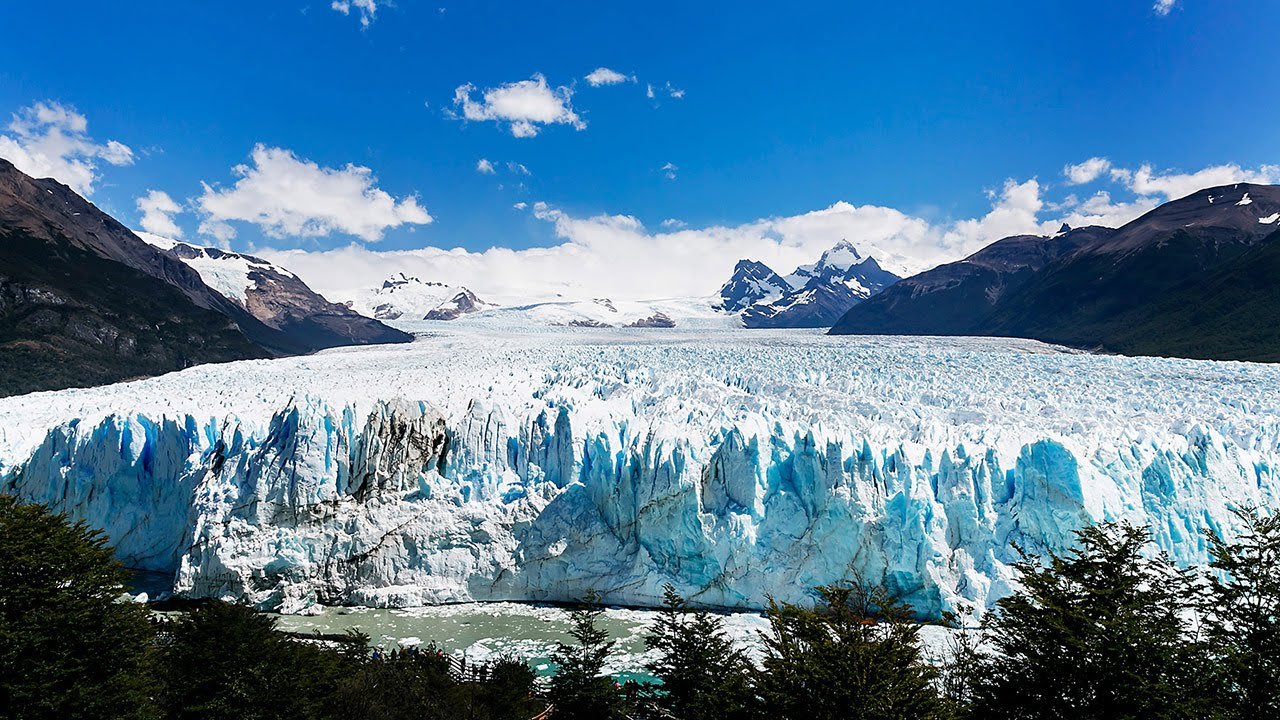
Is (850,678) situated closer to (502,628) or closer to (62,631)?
(62,631)

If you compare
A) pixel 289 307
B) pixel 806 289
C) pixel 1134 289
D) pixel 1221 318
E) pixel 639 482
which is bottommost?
pixel 639 482

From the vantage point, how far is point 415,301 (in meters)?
180

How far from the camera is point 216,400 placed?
26.9 meters

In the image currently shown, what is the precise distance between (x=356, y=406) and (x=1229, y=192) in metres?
Answer: 122

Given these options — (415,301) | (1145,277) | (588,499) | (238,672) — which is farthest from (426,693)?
(415,301)

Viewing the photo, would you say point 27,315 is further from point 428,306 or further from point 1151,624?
point 428,306

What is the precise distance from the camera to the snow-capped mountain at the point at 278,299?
123 metres

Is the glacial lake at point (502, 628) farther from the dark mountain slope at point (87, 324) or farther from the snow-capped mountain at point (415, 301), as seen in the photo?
the snow-capped mountain at point (415, 301)

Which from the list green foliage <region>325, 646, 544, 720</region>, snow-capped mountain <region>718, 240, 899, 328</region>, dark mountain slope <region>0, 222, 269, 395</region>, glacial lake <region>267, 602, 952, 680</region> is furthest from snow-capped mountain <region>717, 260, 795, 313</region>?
green foliage <region>325, 646, 544, 720</region>

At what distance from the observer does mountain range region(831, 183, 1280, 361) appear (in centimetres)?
5769

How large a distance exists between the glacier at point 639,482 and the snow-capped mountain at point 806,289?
11342 centimetres

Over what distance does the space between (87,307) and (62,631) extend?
6973cm

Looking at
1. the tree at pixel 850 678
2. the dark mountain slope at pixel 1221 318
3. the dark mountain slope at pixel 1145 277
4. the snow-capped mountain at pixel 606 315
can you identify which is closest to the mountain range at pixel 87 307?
the snow-capped mountain at pixel 606 315

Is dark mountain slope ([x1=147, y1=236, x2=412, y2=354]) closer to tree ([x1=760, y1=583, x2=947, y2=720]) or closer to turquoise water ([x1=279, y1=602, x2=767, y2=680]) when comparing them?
turquoise water ([x1=279, y1=602, x2=767, y2=680])
